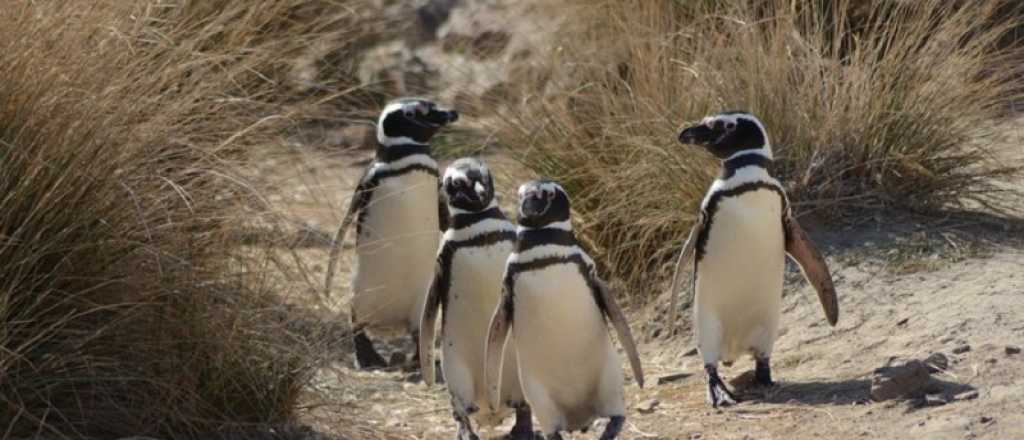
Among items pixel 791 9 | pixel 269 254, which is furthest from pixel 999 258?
pixel 269 254

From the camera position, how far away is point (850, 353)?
5238mm

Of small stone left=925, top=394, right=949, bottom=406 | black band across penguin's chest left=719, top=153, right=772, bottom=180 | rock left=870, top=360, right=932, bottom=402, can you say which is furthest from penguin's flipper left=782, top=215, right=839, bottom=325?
small stone left=925, top=394, right=949, bottom=406

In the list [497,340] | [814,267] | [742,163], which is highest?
[742,163]

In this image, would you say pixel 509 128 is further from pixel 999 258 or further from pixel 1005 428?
pixel 1005 428

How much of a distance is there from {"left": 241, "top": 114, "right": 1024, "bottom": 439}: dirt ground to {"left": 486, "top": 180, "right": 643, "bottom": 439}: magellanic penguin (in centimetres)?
30

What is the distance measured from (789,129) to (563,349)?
5.96 ft

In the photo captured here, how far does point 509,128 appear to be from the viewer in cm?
666

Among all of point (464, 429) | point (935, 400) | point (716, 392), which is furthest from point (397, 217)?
point (935, 400)

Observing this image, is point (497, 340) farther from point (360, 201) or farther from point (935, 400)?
point (360, 201)

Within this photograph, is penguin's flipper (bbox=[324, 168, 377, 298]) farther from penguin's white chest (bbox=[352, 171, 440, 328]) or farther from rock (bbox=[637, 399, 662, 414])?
rock (bbox=[637, 399, 662, 414])

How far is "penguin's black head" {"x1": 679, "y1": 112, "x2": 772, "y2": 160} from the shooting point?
507 centimetres

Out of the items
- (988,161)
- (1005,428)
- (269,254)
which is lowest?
(988,161)

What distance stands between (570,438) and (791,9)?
6.67ft

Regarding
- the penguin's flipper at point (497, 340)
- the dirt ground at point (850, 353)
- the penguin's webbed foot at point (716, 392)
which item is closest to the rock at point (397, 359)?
the dirt ground at point (850, 353)
